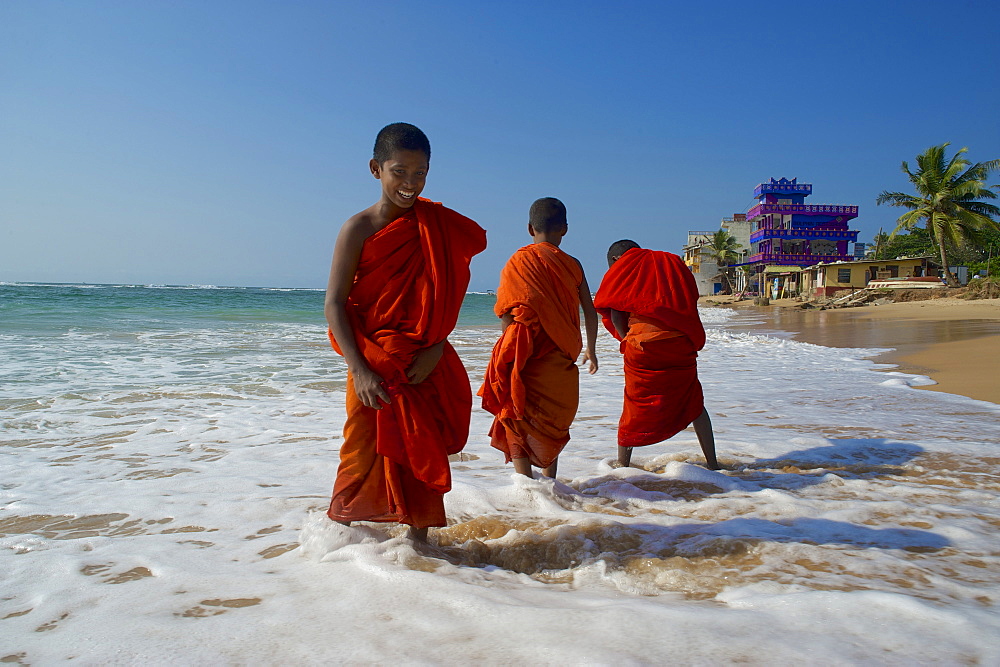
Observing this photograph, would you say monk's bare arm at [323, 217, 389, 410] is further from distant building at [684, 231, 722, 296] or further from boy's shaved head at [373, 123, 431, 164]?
distant building at [684, 231, 722, 296]

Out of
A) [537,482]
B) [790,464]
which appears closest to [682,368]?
[790,464]

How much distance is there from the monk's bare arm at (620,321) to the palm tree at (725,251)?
2187 inches

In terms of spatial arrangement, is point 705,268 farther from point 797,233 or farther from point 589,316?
point 589,316

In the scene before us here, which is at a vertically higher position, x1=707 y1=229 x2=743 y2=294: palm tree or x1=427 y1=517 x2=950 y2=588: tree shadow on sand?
x1=707 y1=229 x2=743 y2=294: palm tree

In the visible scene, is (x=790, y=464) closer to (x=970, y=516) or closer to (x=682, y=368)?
(x=682, y=368)

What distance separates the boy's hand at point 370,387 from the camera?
2162 mm

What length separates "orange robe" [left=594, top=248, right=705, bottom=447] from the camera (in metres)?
3.59

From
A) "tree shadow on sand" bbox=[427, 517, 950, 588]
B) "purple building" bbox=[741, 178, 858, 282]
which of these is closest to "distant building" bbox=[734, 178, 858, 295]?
"purple building" bbox=[741, 178, 858, 282]

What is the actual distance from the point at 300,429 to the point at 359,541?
2607mm

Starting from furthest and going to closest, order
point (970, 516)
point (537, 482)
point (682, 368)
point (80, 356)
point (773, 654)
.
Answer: point (80, 356) → point (682, 368) → point (537, 482) → point (970, 516) → point (773, 654)

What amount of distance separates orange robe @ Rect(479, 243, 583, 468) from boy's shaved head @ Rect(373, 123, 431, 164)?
1105 mm

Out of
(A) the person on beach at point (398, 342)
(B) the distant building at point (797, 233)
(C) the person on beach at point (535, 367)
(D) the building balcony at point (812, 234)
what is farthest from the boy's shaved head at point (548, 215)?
(D) the building balcony at point (812, 234)

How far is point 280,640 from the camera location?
168 centimetres

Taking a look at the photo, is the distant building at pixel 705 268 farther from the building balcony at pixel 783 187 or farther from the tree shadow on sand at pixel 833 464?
the tree shadow on sand at pixel 833 464
